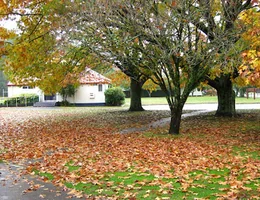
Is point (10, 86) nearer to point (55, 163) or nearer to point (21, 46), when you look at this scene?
point (21, 46)

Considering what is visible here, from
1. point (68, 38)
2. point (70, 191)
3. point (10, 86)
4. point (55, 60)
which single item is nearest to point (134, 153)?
point (70, 191)

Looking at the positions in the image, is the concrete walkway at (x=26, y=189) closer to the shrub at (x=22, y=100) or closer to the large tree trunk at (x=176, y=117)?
the large tree trunk at (x=176, y=117)

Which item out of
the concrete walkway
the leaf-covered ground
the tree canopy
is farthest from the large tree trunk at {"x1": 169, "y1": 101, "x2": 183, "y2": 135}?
the concrete walkway

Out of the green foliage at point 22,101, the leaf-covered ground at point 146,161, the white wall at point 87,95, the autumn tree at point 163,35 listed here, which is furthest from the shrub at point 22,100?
the autumn tree at point 163,35

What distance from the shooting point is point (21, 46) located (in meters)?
13.7

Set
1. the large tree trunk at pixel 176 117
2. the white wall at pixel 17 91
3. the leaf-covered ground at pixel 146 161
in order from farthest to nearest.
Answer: the white wall at pixel 17 91 < the large tree trunk at pixel 176 117 < the leaf-covered ground at pixel 146 161

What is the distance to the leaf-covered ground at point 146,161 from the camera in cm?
563

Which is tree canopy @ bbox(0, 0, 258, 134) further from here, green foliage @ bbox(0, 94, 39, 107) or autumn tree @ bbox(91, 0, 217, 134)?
green foliage @ bbox(0, 94, 39, 107)

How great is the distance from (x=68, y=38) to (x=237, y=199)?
9.99 m

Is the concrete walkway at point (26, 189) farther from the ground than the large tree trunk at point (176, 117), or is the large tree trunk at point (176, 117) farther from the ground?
the large tree trunk at point (176, 117)

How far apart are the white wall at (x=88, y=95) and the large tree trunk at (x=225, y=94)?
2250cm

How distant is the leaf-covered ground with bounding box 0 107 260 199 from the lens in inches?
222

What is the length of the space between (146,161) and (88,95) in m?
32.6

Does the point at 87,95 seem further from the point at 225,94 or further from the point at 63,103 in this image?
the point at 225,94
